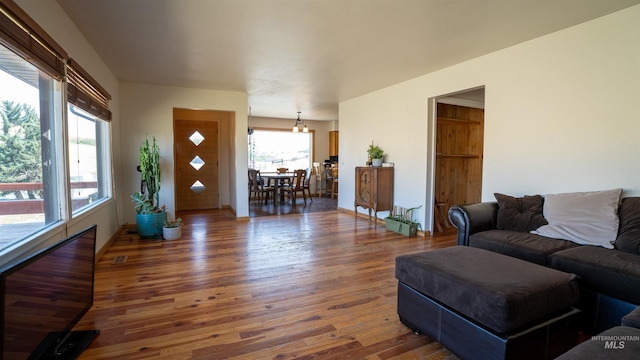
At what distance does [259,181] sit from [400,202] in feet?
12.4

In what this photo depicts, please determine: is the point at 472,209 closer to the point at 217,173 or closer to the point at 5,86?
the point at 5,86

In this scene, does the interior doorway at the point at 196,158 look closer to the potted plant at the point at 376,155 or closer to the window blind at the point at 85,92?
the window blind at the point at 85,92

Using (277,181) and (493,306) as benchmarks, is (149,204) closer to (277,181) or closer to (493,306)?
(277,181)

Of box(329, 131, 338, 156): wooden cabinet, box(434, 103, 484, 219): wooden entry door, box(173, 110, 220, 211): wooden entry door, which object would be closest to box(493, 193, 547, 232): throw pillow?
box(434, 103, 484, 219): wooden entry door

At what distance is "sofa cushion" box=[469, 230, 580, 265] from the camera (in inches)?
94.2

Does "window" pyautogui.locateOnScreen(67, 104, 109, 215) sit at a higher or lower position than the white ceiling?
lower

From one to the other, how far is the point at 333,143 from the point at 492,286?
8446 mm

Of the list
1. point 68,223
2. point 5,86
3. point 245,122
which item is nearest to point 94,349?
point 68,223

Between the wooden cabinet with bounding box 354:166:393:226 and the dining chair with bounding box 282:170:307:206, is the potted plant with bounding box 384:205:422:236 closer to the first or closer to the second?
the wooden cabinet with bounding box 354:166:393:226

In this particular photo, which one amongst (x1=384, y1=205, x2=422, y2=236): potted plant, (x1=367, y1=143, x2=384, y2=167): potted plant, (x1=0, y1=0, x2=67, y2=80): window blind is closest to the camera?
(x1=0, y1=0, x2=67, y2=80): window blind

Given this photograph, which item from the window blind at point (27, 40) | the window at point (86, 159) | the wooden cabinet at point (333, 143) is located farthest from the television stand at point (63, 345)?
the wooden cabinet at point (333, 143)

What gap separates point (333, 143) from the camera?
9.89 metres

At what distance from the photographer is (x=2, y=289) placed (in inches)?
46.6

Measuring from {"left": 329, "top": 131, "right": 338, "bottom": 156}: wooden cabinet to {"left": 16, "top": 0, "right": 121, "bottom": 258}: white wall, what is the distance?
606 centimetres
